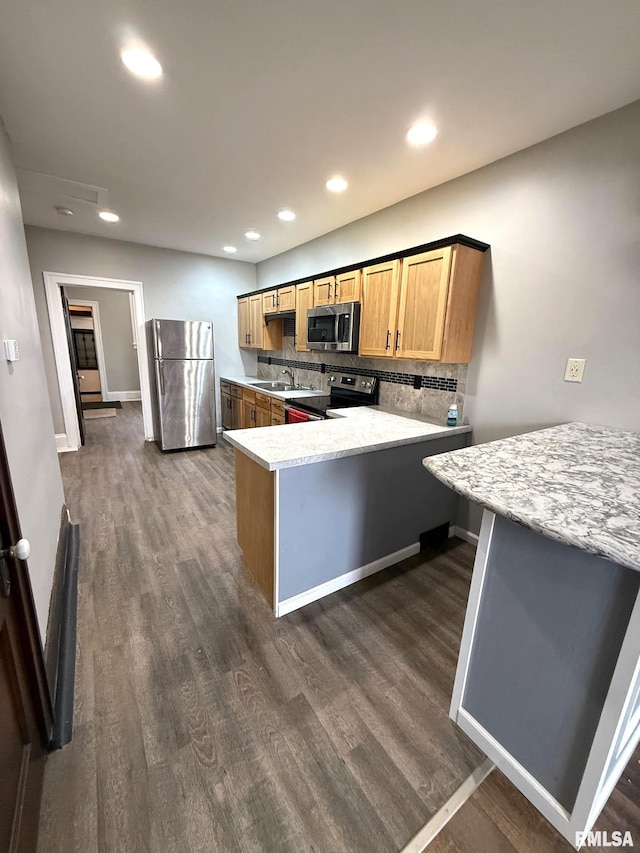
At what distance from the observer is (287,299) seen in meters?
4.00

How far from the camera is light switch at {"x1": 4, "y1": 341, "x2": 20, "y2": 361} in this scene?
4.62 feet

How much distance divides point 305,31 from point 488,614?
2307mm

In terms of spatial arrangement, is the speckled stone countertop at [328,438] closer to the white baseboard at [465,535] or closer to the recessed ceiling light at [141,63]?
the white baseboard at [465,535]

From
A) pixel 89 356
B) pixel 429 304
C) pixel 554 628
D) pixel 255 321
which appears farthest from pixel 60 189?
pixel 89 356

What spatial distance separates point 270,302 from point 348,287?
1598 mm

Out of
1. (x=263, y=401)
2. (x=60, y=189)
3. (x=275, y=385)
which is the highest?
(x=60, y=189)

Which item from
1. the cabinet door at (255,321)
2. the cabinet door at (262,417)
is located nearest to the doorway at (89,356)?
the cabinet door at (255,321)

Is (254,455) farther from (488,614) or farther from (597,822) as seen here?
(597,822)

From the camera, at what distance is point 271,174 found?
8.24ft

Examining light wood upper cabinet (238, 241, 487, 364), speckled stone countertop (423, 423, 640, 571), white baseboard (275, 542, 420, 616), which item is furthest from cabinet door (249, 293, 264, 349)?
speckled stone countertop (423, 423, 640, 571)

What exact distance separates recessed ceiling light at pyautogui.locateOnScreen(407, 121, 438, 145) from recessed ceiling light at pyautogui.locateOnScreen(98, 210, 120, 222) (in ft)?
9.50

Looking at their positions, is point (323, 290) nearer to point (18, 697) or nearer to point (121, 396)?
point (18, 697)

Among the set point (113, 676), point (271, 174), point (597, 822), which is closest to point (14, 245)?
point (271, 174)

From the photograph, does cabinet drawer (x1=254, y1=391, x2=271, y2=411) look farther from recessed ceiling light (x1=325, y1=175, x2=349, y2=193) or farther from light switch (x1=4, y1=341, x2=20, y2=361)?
light switch (x1=4, y1=341, x2=20, y2=361)
